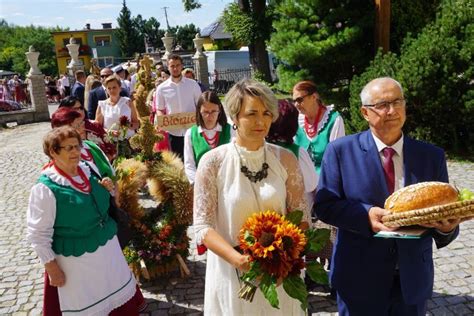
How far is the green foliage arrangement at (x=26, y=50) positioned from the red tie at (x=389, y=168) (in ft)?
250

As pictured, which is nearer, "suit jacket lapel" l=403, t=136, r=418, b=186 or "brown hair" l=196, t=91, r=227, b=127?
"suit jacket lapel" l=403, t=136, r=418, b=186

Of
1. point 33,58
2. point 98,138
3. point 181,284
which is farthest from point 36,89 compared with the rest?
point 181,284

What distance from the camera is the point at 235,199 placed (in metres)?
2.40

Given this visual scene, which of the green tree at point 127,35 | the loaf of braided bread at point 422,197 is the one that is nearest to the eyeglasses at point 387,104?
the loaf of braided bread at point 422,197

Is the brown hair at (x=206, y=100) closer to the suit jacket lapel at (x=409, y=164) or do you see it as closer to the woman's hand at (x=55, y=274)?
the woman's hand at (x=55, y=274)

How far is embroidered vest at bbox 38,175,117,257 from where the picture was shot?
9.95ft

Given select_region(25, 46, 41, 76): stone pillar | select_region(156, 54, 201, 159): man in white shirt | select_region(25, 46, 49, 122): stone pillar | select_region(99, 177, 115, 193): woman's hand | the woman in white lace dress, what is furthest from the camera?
select_region(25, 46, 49, 122): stone pillar

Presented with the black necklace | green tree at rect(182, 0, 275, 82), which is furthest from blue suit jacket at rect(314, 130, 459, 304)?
green tree at rect(182, 0, 275, 82)

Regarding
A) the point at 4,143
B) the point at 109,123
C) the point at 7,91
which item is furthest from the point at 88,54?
the point at 109,123

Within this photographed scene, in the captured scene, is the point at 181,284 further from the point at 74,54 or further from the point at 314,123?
the point at 74,54

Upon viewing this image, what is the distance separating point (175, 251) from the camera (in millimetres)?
4770

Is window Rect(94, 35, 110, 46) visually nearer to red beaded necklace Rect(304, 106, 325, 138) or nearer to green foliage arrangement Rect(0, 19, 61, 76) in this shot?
green foliage arrangement Rect(0, 19, 61, 76)

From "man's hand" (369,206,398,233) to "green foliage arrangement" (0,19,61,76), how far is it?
250ft

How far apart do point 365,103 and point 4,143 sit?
16429 mm
